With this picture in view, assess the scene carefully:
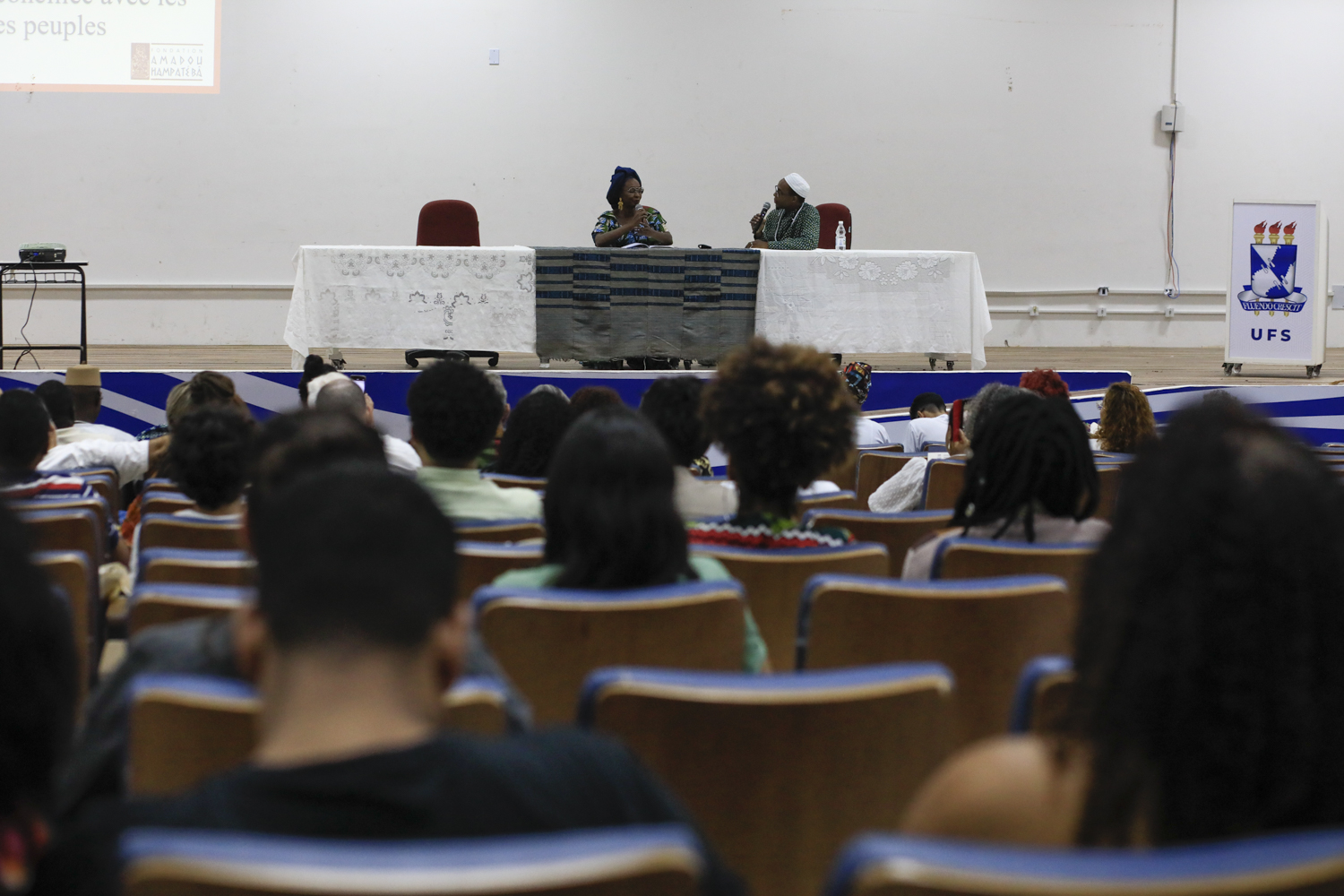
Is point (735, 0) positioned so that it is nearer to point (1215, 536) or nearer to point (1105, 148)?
point (1105, 148)

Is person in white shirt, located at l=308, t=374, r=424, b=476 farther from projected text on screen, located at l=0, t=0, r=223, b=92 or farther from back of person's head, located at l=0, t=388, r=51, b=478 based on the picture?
projected text on screen, located at l=0, t=0, r=223, b=92

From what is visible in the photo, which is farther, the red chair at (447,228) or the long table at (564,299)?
the red chair at (447,228)

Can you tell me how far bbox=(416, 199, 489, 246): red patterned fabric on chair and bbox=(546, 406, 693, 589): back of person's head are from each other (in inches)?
223

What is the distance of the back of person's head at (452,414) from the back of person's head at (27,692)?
1776 millimetres

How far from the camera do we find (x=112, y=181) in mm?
9164

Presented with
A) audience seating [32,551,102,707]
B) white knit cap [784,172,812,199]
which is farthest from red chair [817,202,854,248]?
audience seating [32,551,102,707]

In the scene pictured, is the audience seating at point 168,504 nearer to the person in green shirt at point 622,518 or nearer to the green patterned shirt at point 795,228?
the person in green shirt at point 622,518

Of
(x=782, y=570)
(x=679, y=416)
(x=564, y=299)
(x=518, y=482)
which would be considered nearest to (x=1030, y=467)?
(x=782, y=570)

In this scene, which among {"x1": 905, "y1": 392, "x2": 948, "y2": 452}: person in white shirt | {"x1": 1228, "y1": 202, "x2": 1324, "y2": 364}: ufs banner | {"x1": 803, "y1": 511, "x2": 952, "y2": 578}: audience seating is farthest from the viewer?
{"x1": 1228, "y1": 202, "x2": 1324, "y2": 364}: ufs banner

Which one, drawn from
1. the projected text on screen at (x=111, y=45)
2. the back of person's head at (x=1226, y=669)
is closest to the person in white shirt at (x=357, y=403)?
the back of person's head at (x=1226, y=669)

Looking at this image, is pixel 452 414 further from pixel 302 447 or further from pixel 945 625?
pixel 945 625

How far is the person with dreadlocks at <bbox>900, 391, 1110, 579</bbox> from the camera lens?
83.9 inches

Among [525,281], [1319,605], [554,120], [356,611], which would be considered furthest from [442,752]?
[554,120]

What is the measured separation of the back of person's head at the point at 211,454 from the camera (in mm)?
2377
